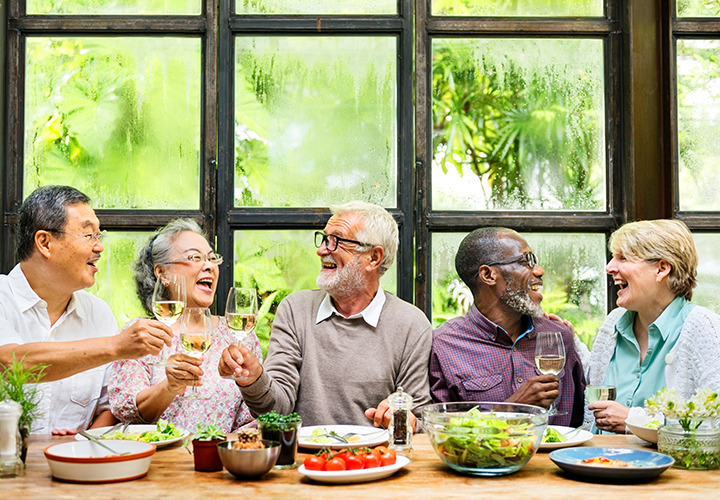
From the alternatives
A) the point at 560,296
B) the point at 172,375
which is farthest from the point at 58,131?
the point at 560,296

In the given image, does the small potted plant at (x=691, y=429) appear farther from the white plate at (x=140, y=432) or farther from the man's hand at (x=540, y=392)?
the white plate at (x=140, y=432)

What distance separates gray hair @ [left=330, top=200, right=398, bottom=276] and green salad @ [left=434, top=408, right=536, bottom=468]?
1397mm

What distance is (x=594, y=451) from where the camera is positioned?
215cm

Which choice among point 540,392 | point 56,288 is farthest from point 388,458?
point 56,288

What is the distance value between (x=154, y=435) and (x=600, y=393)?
1.48 metres

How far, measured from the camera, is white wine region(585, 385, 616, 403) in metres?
2.65

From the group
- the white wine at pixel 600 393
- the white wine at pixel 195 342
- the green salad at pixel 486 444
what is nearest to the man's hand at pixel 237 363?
the white wine at pixel 195 342

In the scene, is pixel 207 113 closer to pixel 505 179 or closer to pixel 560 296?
pixel 505 179

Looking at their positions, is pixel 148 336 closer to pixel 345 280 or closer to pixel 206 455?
pixel 206 455

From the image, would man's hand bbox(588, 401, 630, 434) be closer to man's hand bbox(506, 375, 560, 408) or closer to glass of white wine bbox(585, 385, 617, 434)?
glass of white wine bbox(585, 385, 617, 434)

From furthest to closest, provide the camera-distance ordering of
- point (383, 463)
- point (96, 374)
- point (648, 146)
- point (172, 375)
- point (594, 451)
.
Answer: point (648, 146), point (96, 374), point (172, 375), point (594, 451), point (383, 463)

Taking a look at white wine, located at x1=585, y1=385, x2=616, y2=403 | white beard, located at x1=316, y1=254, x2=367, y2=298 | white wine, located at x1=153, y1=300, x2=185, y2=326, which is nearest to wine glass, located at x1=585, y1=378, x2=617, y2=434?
white wine, located at x1=585, y1=385, x2=616, y2=403

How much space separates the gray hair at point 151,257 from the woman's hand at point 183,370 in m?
0.72

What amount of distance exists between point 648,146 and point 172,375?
2.49 meters
